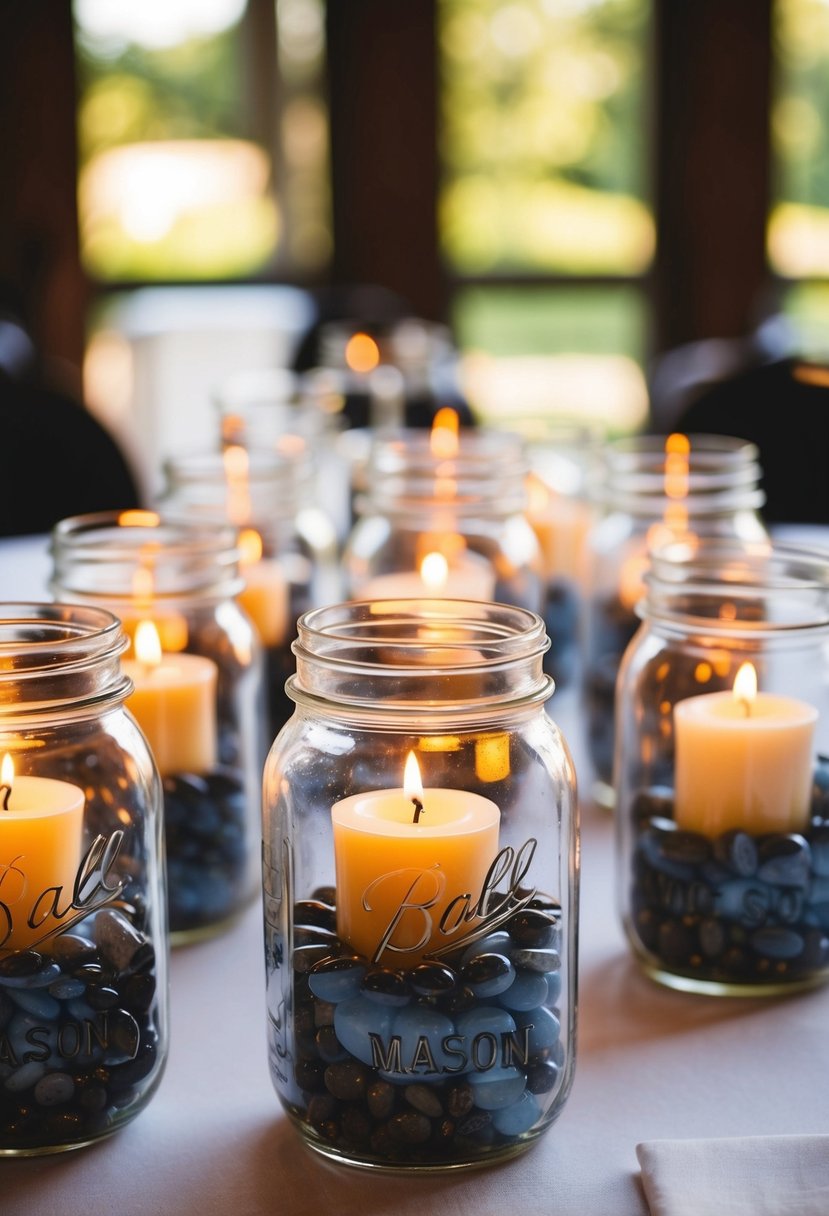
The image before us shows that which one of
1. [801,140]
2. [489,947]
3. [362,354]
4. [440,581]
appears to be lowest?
[489,947]

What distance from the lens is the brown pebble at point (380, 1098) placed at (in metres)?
0.68

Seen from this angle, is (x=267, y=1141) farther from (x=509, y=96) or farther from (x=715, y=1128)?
(x=509, y=96)

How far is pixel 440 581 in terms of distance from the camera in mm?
1148

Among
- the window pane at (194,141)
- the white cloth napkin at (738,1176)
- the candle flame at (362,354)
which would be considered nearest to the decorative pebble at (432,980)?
the white cloth napkin at (738,1176)

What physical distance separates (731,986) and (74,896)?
0.39m

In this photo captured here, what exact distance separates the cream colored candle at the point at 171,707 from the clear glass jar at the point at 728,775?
10.9 inches

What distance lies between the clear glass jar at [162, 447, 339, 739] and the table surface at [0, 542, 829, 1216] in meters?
0.36

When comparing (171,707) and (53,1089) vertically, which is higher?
(171,707)

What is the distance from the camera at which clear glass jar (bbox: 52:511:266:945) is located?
3.14 feet

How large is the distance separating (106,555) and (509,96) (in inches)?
172

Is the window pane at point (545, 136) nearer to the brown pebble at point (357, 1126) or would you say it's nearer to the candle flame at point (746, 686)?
the candle flame at point (746, 686)

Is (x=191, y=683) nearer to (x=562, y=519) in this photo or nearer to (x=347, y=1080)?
(x=347, y=1080)

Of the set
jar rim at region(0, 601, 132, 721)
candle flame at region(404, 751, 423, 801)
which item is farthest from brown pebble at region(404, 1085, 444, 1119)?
jar rim at region(0, 601, 132, 721)

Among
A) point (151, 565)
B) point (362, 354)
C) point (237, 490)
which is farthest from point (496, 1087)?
point (362, 354)
